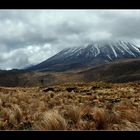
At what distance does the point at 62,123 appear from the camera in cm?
802

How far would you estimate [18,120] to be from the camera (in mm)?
9781
